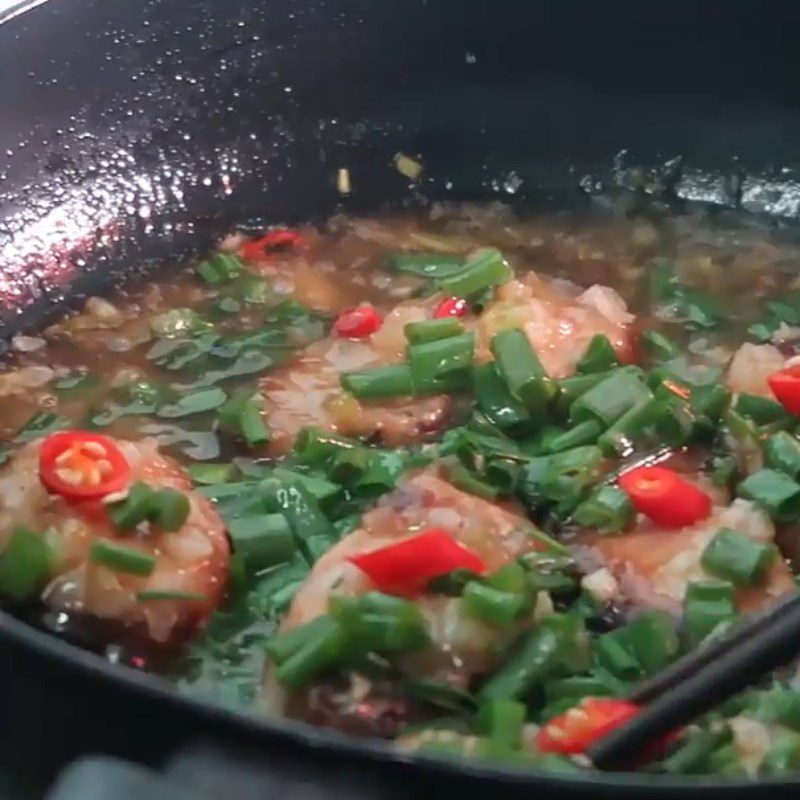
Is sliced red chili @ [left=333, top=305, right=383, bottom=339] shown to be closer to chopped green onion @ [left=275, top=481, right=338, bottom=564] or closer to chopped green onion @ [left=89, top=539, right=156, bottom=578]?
chopped green onion @ [left=275, top=481, right=338, bottom=564]

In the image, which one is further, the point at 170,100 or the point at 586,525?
the point at 170,100

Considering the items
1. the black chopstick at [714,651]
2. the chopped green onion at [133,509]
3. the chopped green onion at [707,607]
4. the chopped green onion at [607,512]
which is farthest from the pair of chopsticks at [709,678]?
the chopped green onion at [133,509]

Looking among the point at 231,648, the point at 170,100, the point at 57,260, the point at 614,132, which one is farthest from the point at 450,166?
the point at 231,648

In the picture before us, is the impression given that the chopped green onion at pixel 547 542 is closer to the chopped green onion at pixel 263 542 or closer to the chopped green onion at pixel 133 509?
the chopped green onion at pixel 263 542

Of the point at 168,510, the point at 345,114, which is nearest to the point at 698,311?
the point at 345,114

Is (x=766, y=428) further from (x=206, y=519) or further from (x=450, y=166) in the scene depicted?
(x=450, y=166)

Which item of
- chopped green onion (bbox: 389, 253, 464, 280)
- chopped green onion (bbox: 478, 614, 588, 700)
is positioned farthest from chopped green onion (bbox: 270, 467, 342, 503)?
chopped green onion (bbox: 389, 253, 464, 280)
